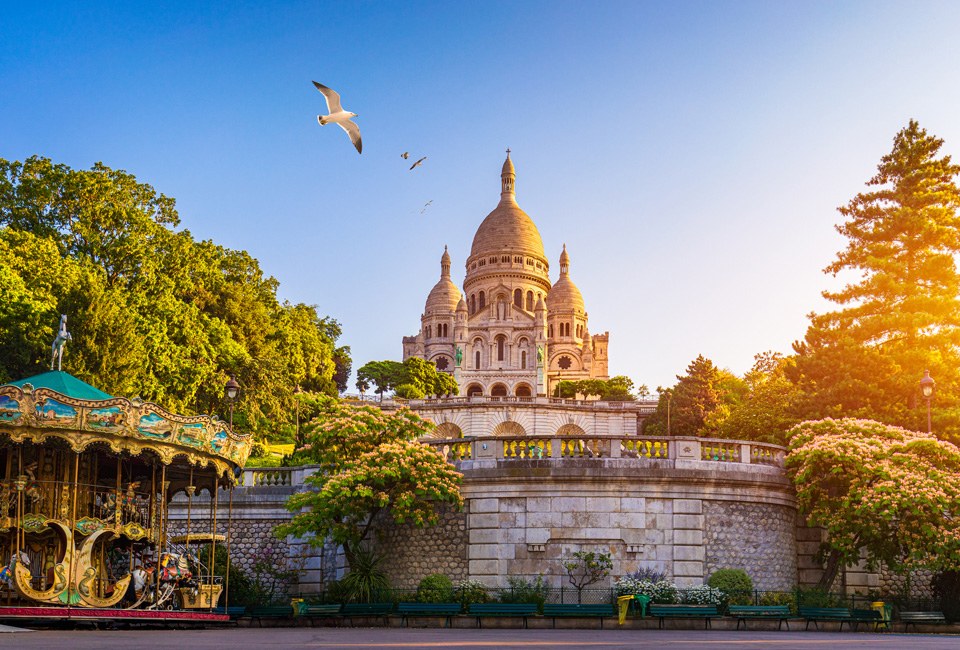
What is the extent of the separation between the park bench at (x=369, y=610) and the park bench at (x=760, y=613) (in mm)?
8190

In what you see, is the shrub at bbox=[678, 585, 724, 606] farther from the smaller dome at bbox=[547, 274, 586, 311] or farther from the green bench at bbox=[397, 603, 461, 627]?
the smaller dome at bbox=[547, 274, 586, 311]

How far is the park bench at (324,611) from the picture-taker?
22516 mm

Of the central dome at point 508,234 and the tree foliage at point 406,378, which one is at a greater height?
the central dome at point 508,234

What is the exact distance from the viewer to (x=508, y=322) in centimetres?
12875

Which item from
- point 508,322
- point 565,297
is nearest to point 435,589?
point 508,322

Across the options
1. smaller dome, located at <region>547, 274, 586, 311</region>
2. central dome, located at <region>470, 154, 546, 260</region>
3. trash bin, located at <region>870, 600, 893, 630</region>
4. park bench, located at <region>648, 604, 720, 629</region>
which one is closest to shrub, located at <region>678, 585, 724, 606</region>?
park bench, located at <region>648, 604, 720, 629</region>


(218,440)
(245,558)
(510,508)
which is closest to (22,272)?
(245,558)

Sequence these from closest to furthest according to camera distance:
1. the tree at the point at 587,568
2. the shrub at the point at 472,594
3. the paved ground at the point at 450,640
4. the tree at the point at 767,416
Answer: the paved ground at the point at 450,640
the shrub at the point at 472,594
the tree at the point at 587,568
the tree at the point at 767,416

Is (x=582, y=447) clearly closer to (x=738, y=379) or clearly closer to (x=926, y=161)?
(x=926, y=161)

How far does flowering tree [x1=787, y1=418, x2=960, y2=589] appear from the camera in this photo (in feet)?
76.1

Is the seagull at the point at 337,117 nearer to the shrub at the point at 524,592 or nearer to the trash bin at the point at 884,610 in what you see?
the shrub at the point at 524,592

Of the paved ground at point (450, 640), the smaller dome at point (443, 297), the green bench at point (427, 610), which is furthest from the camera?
the smaller dome at point (443, 297)

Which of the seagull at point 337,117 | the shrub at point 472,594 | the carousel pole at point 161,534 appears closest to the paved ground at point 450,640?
the carousel pole at point 161,534

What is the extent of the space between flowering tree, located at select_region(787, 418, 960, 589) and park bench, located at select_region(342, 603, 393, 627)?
11482mm
